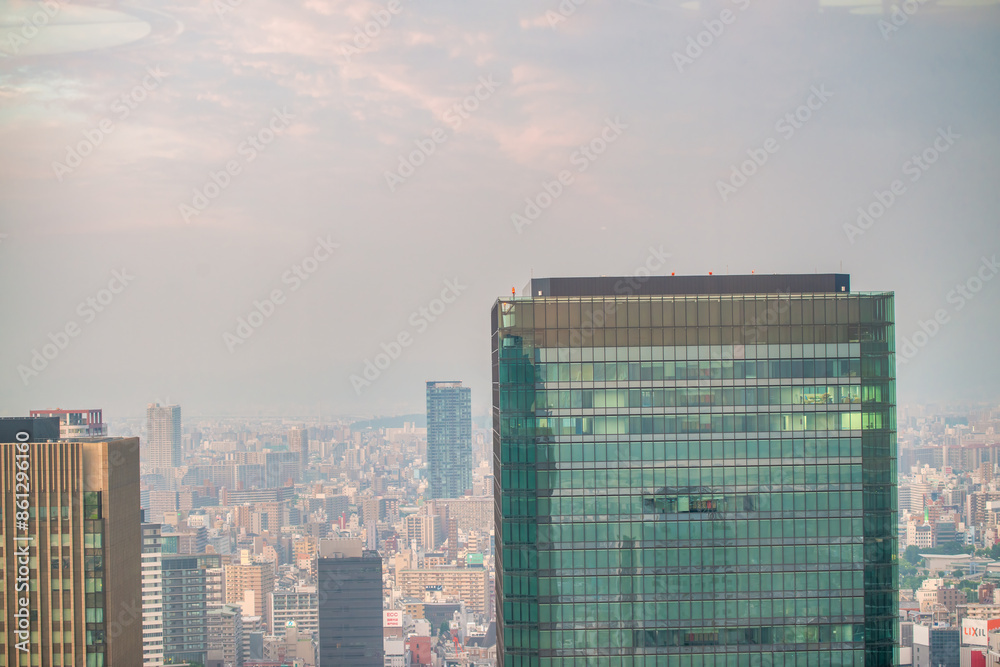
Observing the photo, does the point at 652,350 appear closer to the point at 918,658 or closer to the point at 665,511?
the point at 665,511

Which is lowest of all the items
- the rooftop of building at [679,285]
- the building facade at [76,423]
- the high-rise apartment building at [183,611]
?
the high-rise apartment building at [183,611]

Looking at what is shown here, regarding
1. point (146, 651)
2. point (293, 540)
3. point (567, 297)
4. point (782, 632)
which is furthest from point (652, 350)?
point (293, 540)

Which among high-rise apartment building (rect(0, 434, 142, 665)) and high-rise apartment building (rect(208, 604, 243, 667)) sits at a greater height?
high-rise apartment building (rect(0, 434, 142, 665))

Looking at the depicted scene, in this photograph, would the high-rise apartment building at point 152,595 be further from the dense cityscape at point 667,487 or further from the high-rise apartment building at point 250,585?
the dense cityscape at point 667,487

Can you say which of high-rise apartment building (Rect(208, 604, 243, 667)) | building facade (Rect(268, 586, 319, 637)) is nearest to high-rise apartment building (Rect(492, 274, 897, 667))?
high-rise apartment building (Rect(208, 604, 243, 667))

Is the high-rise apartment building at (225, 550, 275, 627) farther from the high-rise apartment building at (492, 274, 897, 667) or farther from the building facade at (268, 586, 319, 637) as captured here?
the high-rise apartment building at (492, 274, 897, 667)

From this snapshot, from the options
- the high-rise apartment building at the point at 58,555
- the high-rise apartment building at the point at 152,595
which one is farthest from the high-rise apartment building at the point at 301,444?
the high-rise apartment building at the point at 58,555
